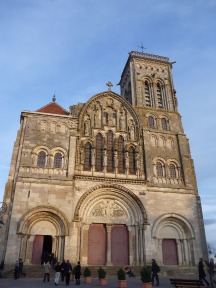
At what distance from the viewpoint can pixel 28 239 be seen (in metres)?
20.1

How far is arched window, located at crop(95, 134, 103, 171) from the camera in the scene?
2408 cm

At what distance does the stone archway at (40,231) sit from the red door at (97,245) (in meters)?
2.49

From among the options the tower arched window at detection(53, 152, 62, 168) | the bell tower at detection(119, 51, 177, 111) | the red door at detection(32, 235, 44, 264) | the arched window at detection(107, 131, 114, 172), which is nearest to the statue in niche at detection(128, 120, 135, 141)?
the arched window at detection(107, 131, 114, 172)

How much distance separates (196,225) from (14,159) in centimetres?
1668

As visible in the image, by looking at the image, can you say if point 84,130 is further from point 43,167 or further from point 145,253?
point 145,253

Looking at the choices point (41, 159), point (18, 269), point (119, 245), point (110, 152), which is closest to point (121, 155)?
point (110, 152)

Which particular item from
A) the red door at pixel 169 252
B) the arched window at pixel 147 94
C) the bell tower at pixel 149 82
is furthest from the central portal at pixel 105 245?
the arched window at pixel 147 94

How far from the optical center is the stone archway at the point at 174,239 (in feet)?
73.5

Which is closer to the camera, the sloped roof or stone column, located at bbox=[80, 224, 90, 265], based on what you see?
stone column, located at bbox=[80, 224, 90, 265]

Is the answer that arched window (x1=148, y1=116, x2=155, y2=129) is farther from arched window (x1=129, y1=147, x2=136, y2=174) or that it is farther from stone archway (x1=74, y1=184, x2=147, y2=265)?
stone archway (x1=74, y1=184, x2=147, y2=265)

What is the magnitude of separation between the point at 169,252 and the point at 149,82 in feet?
61.0

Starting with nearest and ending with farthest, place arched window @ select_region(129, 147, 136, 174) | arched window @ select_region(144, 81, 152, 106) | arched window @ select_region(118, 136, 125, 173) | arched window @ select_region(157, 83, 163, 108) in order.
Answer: arched window @ select_region(118, 136, 125, 173), arched window @ select_region(129, 147, 136, 174), arched window @ select_region(144, 81, 152, 106), arched window @ select_region(157, 83, 163, 108)

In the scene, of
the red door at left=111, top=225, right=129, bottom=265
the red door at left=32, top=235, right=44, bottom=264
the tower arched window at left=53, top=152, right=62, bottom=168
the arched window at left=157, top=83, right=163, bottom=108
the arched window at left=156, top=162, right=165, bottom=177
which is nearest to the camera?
the red door at left=32, top=235, right=44, bottom=264

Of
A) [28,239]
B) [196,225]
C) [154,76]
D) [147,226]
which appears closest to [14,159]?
[28,239]
